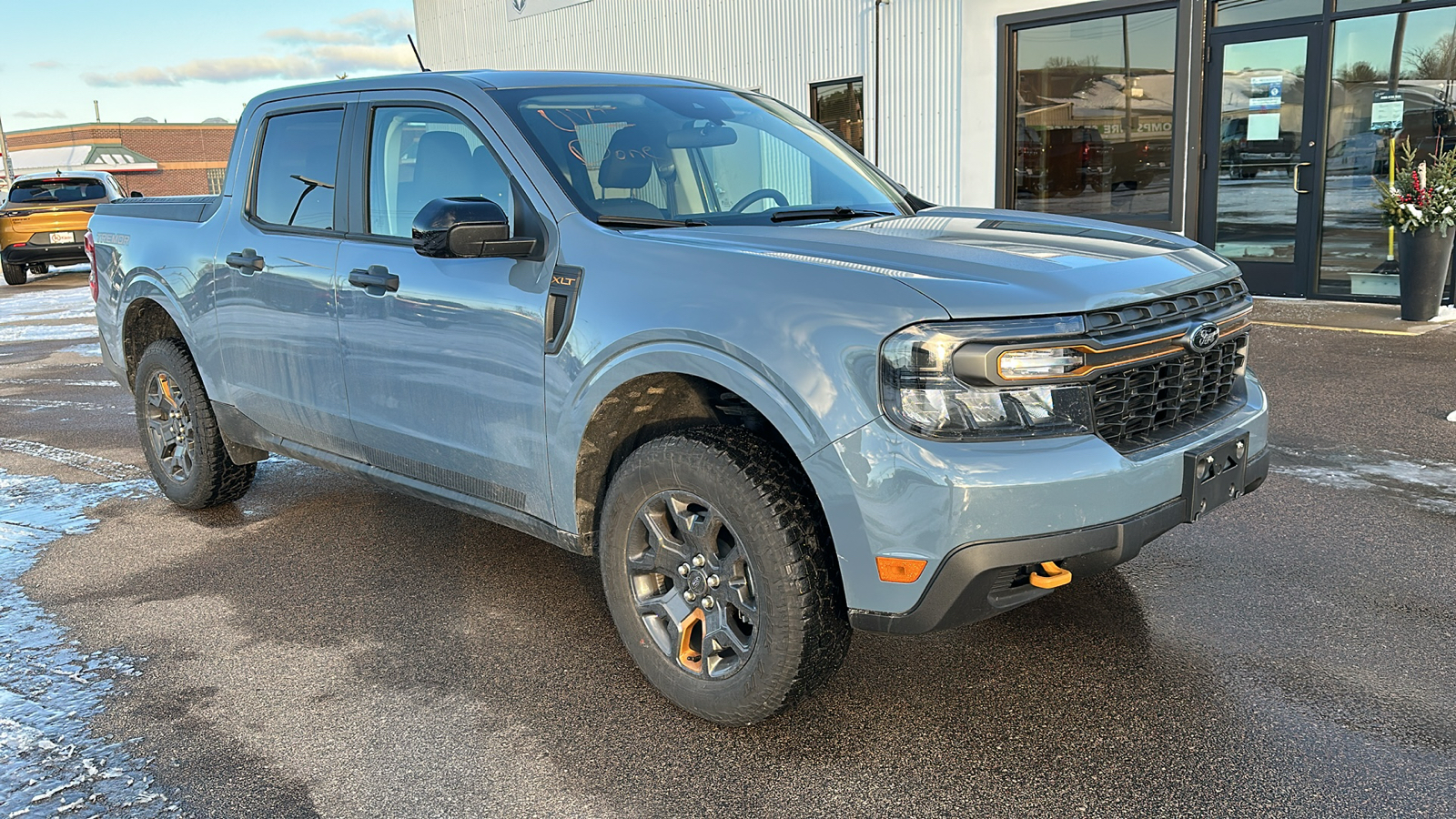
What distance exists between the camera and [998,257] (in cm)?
311

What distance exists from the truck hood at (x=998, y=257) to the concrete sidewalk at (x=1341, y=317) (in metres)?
6.67

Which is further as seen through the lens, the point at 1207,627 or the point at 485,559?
the point at 485,559

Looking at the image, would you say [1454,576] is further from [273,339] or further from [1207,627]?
[273,339]

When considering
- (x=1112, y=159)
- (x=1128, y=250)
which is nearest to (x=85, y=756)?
(x=1128, y=250)

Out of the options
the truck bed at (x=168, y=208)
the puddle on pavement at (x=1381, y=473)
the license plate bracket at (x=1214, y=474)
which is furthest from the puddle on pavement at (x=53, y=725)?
the puddle on pavement at (x=1381, y=473)

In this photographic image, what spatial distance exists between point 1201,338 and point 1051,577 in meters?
0.84

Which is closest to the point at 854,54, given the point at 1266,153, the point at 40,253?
the point at 1266,153

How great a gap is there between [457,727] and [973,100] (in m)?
11.9

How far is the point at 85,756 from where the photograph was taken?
3.25 m

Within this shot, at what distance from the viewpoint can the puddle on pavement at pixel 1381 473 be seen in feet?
17.1

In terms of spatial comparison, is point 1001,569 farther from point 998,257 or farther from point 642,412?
point 642,412

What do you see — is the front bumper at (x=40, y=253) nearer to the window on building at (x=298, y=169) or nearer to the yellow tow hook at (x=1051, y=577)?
the window on building at (x=298, y=169)

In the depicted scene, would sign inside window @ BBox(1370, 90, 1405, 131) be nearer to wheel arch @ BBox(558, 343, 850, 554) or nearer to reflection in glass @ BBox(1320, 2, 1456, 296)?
reflection in glass @ BBox(1320, 2, 1456, 296)

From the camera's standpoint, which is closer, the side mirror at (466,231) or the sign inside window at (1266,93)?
the side mirror at (466,231)
